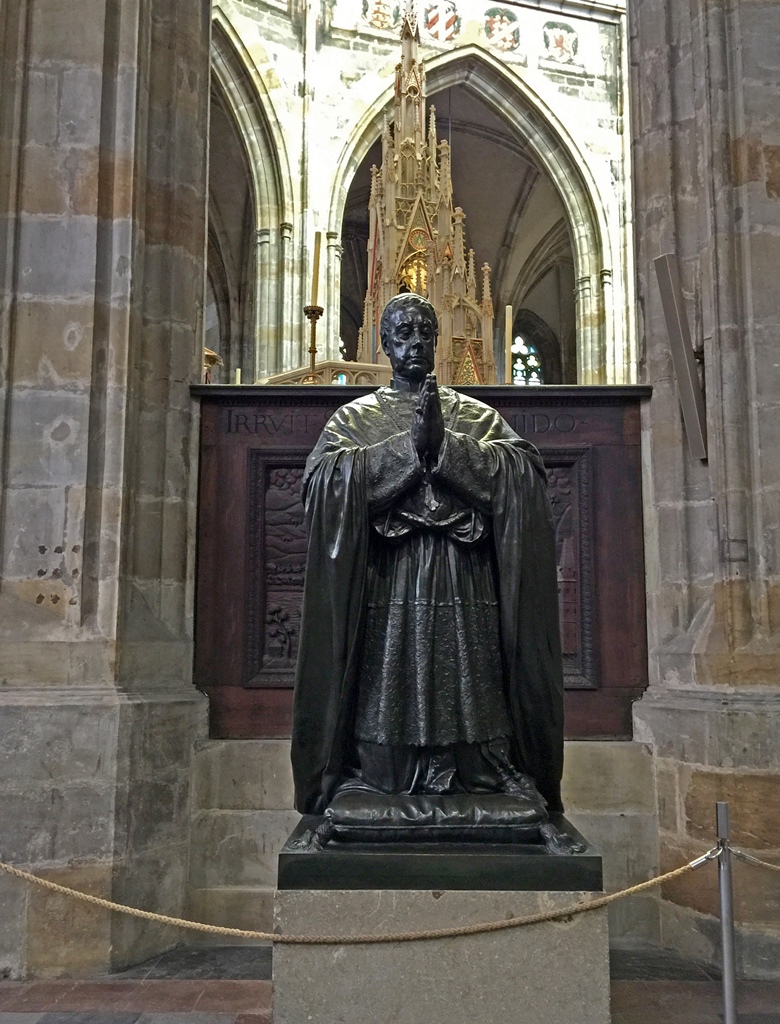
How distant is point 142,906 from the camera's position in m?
4.66

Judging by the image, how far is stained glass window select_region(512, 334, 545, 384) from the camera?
2419cm

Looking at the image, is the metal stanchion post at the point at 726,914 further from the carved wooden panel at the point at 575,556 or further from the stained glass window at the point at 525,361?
the stained glass window at the point at 525,361

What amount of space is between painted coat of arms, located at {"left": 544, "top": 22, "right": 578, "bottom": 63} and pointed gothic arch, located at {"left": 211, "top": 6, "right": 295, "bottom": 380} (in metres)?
5.30

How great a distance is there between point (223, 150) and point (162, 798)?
1484 centimetres

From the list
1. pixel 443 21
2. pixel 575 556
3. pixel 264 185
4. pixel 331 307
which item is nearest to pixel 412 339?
pixel 575 556

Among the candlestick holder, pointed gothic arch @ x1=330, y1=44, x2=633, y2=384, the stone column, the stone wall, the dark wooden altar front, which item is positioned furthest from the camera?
pointed gothic arch @ x1=330, y1=44, x2=633, y2=384

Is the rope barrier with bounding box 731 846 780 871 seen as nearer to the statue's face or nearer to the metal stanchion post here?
the metal stanchion post

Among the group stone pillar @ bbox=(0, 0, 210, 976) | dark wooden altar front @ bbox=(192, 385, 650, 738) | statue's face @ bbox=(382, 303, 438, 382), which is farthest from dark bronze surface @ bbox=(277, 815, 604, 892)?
dark wooden altar front @ bbox=(192, 385, 650, 738)

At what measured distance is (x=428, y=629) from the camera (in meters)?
3.27

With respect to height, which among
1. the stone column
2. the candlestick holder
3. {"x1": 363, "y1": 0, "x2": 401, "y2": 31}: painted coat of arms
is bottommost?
the candlestick holder

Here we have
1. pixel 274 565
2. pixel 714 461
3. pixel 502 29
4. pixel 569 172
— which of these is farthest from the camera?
pixel 502 29

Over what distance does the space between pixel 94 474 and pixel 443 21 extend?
14545mm

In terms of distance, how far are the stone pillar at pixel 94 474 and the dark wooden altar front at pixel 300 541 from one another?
184mm

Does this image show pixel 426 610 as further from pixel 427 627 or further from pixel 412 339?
pixel 412 339
